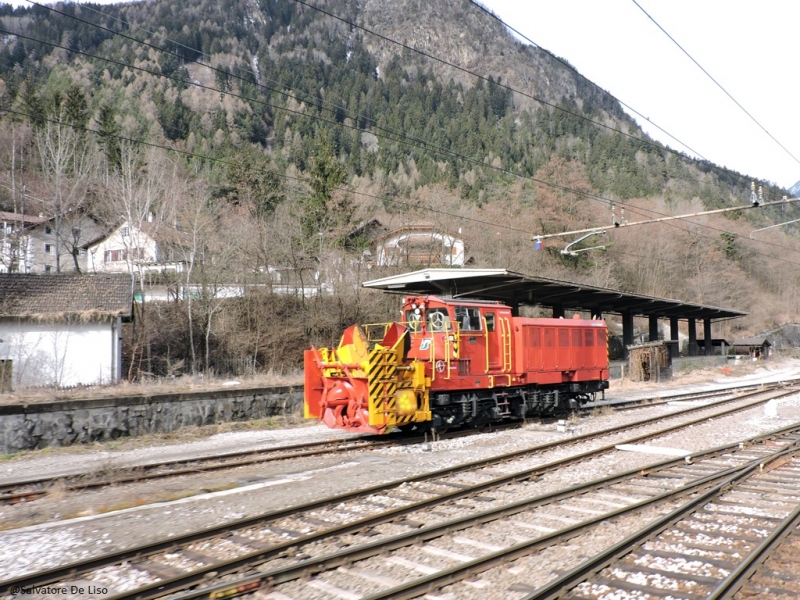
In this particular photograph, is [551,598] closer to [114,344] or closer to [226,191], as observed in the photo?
[114,344]

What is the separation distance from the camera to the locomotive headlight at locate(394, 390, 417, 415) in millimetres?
12984

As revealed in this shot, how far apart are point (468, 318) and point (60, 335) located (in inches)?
590

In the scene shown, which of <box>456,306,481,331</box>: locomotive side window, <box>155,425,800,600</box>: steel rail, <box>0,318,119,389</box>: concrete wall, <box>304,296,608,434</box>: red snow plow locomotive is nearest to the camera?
<box>155,425,800,600</box>: steel rail

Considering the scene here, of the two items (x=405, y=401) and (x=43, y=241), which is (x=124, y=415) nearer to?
(x=405, y=401)

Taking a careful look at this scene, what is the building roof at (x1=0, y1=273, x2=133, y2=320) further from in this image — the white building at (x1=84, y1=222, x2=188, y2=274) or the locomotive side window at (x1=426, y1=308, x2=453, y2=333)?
the locomotive side window at (x1=426, y1=308, x2=453, y2=333)

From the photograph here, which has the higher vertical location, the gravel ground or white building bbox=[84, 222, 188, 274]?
white building bbox=[84, 222, 188, 274]

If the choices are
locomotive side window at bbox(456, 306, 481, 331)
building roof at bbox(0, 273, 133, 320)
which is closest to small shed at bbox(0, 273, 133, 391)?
building roof at bbox(0, 273, 133, 320)

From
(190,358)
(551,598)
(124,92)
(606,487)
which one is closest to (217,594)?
(551,598)

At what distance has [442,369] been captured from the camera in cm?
1400

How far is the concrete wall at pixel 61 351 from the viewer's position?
21.3 meters

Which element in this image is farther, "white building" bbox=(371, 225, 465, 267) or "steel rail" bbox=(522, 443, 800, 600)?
"white building" bbox=(371, 225, 465, 267)

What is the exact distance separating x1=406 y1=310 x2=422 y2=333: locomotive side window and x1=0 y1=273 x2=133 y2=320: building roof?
12.1 m

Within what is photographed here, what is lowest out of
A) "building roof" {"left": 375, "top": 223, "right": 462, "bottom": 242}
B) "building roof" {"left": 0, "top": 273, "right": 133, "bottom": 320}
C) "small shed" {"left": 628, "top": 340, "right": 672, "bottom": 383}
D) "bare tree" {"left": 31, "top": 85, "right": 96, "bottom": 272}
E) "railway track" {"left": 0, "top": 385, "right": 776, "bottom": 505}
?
"railway track" {"left": 0, "top": 385, "right": 776, "bottom": 505}

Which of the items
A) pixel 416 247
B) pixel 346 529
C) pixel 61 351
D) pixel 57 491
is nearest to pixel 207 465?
pixel 57 491
